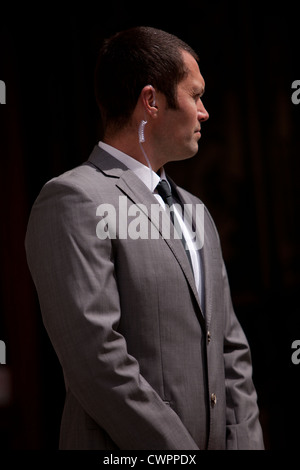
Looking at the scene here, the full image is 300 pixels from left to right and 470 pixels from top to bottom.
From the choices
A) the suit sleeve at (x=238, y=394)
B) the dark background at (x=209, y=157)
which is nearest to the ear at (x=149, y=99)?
the suit sleeve at (x=238, y=394)

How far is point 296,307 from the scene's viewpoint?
151 inches

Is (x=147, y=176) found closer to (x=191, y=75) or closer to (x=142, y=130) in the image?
(x=142, y=130)

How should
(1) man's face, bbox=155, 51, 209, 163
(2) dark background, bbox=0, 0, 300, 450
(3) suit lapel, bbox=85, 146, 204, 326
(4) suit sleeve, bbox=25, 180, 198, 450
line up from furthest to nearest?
(2) dark background, bbox=0, 0, 300, 450 → (1) man's face, bbox=155, 51, 209, 163 → (3) suit lapel, bbox=85, 146, 204, 326 → (4) suit sleeve, bbox=25, 180, 198, 450

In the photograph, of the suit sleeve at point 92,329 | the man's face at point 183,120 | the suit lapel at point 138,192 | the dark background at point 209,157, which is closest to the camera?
the suit sleeve at point 92,329

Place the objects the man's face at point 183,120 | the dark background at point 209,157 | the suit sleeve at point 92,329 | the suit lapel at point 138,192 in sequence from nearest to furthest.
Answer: the suit sleeve at point 92,329 → the suit lapel at point 138,192 → the man's face at point 183,120 → the dark background at point 209,157

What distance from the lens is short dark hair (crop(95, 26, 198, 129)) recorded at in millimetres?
1764

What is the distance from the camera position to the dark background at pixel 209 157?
10.9 ft

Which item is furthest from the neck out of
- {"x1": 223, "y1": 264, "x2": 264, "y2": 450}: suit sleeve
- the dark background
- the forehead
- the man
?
the dark background

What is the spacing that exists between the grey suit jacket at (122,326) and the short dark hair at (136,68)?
0.52ft

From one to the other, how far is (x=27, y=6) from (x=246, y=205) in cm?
164

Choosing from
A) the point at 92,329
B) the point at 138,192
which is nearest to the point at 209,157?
the point at 138,192

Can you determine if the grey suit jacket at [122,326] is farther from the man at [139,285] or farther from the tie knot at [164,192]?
the tie knot at [164,192]

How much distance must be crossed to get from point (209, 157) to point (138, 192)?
2.27 meters

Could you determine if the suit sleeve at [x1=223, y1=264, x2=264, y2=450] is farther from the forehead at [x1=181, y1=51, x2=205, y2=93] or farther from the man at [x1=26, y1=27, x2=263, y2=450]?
the forehead at [x1=181, y1=51, x2=205, y2=93]
